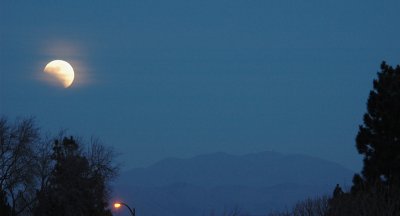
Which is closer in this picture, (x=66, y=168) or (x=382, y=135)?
(x=382, y=135)

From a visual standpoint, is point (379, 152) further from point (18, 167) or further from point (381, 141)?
point (18, 167)

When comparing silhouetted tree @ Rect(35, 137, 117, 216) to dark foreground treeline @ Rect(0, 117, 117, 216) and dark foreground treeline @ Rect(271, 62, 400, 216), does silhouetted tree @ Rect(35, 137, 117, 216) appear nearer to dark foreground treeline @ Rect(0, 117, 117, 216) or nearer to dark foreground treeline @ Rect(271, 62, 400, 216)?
dark foreground treeline @ Rect(0, 117, 117, 216)

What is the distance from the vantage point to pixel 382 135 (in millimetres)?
36500

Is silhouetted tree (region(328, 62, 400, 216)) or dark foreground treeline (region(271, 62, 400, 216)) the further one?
silhouetted tree (region(328, 62, 400, 216))

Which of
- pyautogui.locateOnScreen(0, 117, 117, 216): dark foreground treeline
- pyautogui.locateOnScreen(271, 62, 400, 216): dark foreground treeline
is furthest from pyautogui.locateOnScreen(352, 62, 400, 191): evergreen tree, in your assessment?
pyautogui.locateOnScreen(0, 117, 117, 216): dark foreground treeline

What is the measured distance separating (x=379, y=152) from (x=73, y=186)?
30.3m

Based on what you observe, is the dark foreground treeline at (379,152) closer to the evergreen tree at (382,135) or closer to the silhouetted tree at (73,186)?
the evergreen tree at (382,135)

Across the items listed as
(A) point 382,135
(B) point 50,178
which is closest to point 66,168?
(B) point 50,178

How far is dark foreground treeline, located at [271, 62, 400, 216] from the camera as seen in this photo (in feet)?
111

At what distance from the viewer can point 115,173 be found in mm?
65438

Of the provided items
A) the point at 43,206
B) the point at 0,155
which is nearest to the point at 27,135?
the point at 0,155

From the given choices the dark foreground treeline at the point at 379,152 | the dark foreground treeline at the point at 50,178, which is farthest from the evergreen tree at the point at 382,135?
the dark foreground treeline at the point at 50,178

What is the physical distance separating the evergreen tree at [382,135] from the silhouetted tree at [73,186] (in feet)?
88.2

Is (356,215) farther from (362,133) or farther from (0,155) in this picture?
(0,155)
